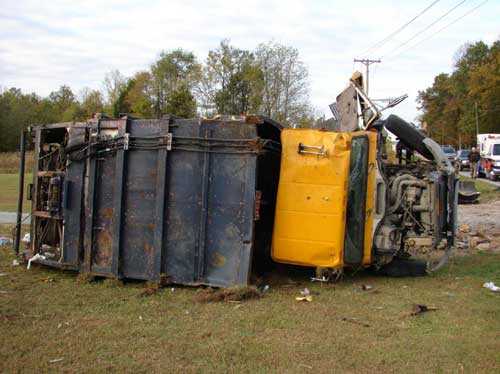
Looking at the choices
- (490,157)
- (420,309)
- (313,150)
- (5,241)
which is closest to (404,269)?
(420,309)

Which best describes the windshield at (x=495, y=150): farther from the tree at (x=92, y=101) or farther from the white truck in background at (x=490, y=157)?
the tree at (x=92, y=101)

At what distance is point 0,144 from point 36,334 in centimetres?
6851

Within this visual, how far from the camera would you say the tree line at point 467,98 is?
60.9 m

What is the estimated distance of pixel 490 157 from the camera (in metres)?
28.8

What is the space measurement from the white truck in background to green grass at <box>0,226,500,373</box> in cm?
2307

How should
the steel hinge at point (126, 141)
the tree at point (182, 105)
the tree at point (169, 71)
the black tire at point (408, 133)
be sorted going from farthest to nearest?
the tree at point (169, 71) < the tree at point (182, 105) < the black tire at point (408, 133) < the steel hinge at point (126, 141)

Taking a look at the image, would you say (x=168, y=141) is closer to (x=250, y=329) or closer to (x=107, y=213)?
(x=107, y=213)

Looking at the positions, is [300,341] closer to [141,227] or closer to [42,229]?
[141,227]

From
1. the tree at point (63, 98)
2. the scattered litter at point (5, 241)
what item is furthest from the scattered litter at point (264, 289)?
the tree at point (63, 98)

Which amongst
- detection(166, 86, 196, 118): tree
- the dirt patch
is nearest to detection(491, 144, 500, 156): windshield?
the dirt patch

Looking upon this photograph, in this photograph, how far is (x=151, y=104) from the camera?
53719mm

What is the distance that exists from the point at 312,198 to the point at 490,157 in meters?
25.3

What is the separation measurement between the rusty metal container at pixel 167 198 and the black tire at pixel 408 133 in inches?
68.0

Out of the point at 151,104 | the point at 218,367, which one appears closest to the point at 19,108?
the point at 151,104
